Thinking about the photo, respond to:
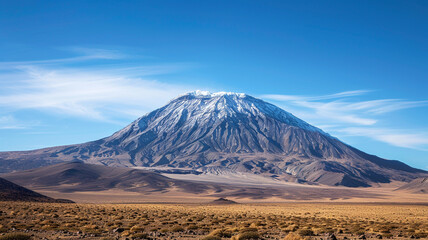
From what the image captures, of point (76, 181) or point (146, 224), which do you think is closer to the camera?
point (146, 224)

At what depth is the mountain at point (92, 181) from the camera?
166 m

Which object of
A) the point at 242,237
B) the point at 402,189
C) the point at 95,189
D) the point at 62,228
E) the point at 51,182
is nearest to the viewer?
the point at 242,237

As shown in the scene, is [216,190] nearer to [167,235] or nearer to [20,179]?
→ [20,179]

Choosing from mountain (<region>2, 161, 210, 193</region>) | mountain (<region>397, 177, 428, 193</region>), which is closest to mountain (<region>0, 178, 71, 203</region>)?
mountain (<region>2, 161, 210, 193</region>)

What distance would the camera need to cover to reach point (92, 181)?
18150cm

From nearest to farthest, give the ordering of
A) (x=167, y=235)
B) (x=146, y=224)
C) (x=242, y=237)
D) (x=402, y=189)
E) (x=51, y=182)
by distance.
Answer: (x=242, y=237), (x=167, y=235), (x=146, y=224), (x=51, y=182), (x=402, y=189)

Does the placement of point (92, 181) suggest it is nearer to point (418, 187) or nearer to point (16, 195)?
point (16, 195)

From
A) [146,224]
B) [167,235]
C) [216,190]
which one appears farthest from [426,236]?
[216,190]

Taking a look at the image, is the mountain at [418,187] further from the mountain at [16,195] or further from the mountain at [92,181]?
the mountain at [16,195]

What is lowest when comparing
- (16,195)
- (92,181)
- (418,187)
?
(16,195)

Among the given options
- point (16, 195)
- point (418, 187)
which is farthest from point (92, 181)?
point (418, 187)

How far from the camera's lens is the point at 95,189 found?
530ft

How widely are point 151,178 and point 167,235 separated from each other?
171m

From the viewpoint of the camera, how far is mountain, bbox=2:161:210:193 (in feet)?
545
